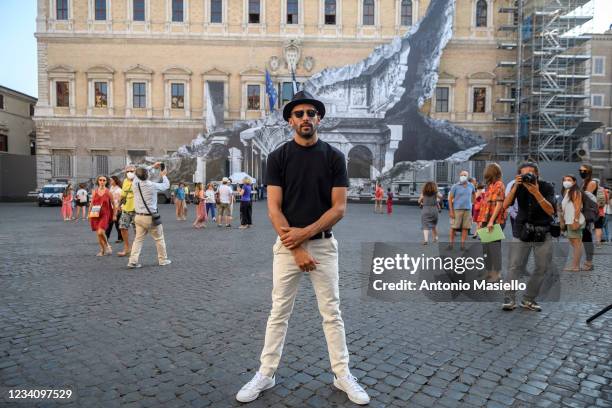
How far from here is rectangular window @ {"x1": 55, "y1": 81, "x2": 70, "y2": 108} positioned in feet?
111

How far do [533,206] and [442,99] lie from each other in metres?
31.7

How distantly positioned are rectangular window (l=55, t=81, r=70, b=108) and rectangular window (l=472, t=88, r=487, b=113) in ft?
97.2

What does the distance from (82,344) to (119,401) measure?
1.22m

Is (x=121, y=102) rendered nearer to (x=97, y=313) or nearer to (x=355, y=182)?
(x=355, y=182)

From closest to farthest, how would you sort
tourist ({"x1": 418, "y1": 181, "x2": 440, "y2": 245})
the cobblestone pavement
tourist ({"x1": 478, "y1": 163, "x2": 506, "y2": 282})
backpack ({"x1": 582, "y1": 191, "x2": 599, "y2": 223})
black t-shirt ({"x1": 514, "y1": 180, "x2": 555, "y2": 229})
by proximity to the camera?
the cobblestone pavement
tourist ({"x1": 478, "y1": 163, "x2": 506, "y2": 282})
black t-shirt ({"x1": 514, "y1": 180, "x2": 555, "y2": 229})
backpack ({"x1": 582, "y1": 191, "x2": 599, "y2": 223})
tourist ({"x1": 418, "y1": 181, "x2": 440, "y2": 245})

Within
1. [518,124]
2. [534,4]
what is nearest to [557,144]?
[518,124]

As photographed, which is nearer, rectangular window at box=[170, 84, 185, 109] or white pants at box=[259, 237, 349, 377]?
white pants at box=[259, 237, 349, 377]

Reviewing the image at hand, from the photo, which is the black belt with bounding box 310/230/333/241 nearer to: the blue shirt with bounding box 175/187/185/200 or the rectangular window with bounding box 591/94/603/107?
the blue shirt with bounding box 175/187/185/200

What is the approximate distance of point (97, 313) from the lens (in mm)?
4988

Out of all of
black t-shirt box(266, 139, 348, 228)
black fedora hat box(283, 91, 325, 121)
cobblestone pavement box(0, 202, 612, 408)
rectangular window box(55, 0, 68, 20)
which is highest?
rectangular window box(55, 0, 68, 20)

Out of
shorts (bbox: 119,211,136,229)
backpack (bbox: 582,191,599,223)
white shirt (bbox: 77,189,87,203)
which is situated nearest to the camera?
backpack (bbox: 582,191,599,223)

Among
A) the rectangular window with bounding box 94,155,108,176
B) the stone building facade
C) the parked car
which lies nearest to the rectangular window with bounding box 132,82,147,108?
the stone building facade

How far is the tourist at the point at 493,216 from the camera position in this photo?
4866mm

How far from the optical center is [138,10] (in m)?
33.8
